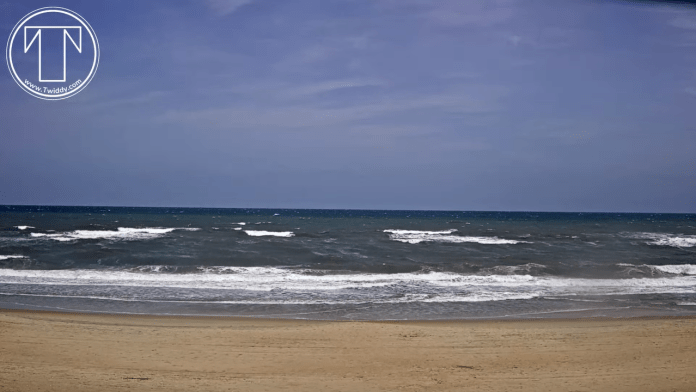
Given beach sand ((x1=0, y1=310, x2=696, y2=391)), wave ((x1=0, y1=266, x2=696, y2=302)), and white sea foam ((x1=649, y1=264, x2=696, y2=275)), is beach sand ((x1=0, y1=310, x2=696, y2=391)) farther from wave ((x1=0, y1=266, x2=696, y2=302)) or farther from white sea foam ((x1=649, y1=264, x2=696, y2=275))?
white sea foam ((x1=649, y1=264, x2=696, y2=275))

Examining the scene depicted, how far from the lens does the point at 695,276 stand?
14.7 m

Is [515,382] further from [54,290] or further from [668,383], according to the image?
[54,290]

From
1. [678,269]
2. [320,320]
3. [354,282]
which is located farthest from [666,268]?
[320,320]

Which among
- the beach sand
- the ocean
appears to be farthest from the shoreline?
the beach sand

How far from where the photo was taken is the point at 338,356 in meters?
5.84

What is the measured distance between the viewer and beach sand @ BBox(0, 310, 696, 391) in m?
4.84

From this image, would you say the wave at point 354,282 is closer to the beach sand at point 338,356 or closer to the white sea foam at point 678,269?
the white sea foam at point 678,269

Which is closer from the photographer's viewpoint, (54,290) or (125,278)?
(54,290)

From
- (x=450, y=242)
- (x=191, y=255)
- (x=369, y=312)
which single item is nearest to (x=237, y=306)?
(x=369, y=312)

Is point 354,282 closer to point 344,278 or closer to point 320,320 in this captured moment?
point 344,278

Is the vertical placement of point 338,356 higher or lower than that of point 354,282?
higher

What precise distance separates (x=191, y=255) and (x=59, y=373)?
1242 centimetres

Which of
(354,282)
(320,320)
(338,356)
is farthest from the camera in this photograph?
(354,282)

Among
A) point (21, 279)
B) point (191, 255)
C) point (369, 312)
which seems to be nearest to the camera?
point (369, 312)
